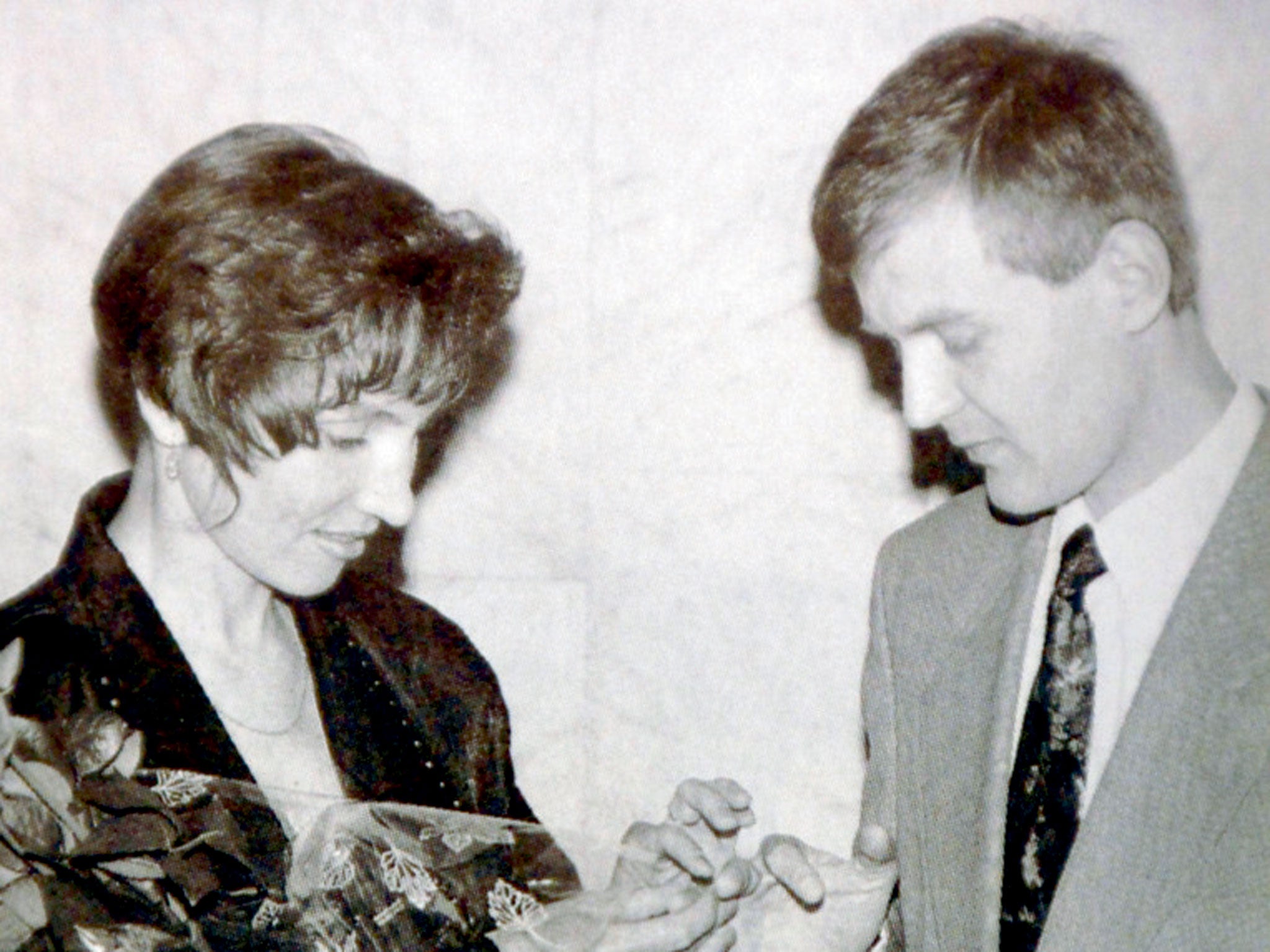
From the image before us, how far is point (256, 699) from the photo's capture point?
3.88 ft

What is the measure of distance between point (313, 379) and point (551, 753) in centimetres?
54

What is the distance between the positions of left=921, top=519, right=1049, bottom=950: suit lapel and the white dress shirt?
0.29 feet

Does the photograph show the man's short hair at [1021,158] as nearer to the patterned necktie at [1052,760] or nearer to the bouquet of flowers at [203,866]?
the patterned necktie at [1052,760]

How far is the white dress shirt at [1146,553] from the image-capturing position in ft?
3.22

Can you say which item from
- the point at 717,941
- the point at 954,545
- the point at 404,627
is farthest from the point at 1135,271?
the point at 404,627

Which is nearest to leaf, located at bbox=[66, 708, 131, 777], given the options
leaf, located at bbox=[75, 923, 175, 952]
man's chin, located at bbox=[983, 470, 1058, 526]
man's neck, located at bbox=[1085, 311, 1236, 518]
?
leaf, located at bbox=[75, 923, 175, 952]

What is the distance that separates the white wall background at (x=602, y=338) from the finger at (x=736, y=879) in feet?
0.80

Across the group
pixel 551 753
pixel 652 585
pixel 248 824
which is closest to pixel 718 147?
pixel 652 585

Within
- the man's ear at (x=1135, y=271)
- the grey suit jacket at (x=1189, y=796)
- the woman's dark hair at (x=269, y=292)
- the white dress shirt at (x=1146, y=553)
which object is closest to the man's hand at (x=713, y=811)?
the grey suit jacket at (x=1189, y=796)

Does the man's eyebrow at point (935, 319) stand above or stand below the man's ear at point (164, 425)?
above

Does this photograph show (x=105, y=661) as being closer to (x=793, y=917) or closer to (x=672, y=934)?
(x=672, y=934)

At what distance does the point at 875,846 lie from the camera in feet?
3.82

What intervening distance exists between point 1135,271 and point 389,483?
0.66 meters

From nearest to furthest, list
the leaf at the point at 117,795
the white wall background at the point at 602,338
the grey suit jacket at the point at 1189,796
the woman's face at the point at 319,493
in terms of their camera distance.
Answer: the grey suit jacket at the point at 1189,796 → the leaf at the point at 117,795 → the woman's face at the point at 319,493 → the white wall background at the point at 602,338
